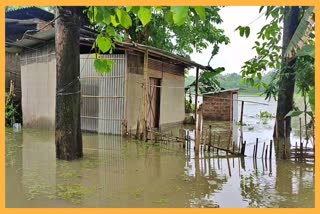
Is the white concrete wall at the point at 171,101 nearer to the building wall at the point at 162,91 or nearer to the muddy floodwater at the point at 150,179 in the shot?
the building wall at the point at 162,91

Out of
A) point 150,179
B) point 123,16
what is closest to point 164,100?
point 150,179

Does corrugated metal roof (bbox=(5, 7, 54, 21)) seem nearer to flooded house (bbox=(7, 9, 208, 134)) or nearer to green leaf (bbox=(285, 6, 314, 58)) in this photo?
flooded house (bbox=(7, 9, 208, 134))

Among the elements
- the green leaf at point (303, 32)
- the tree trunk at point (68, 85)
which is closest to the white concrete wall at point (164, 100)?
the tree trunk at point (68, 85)

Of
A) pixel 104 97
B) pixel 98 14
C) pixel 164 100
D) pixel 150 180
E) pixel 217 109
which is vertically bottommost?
pixel 150 180

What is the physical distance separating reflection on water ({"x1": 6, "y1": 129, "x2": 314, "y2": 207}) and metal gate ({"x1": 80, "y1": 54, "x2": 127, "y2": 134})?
2076 millimetres

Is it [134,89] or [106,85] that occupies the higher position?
[106,85]

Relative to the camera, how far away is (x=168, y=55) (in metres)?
10.8

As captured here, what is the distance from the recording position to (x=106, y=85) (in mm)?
10445

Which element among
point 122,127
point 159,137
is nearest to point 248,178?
point 159,137

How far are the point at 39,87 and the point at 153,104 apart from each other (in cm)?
413

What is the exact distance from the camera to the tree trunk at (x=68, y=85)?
6.57 m

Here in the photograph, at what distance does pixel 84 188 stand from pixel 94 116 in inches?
229

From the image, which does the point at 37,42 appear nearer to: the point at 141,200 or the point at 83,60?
the point at 83,60

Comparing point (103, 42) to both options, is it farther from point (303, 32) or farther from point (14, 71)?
point (14, 71)
